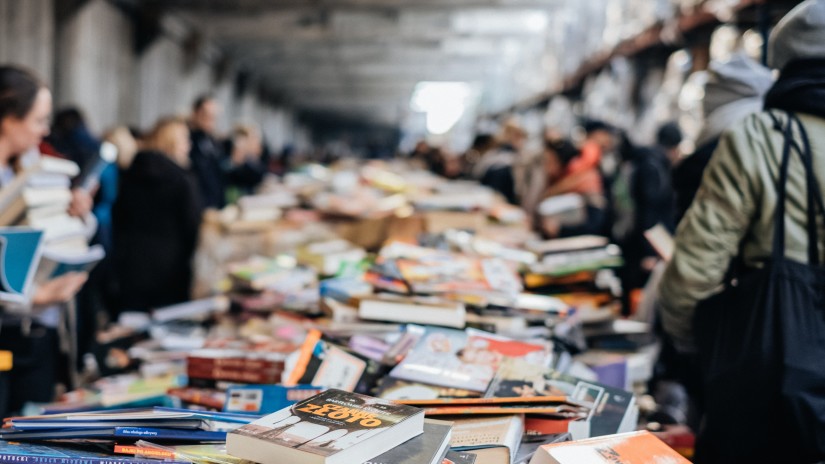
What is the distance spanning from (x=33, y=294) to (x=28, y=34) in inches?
262

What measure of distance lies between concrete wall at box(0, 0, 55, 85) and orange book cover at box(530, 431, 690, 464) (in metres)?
7.90

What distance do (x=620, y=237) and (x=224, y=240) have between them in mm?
3471

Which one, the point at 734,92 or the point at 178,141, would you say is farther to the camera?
the point at 178,141

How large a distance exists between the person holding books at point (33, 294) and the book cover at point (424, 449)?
5.81 feet

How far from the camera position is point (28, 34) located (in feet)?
26.5

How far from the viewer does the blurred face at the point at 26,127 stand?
2523 millimetres

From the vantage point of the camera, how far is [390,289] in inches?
90.2

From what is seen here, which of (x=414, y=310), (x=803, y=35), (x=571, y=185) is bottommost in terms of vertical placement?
(x=414, y=310)

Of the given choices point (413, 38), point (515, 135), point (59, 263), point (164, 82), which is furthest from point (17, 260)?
point (413, 38)

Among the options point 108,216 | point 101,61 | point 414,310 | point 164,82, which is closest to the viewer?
point 414,310

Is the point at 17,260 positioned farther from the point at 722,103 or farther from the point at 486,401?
the point at 722,103

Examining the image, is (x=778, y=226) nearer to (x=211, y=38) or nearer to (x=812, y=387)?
(x=812, y=387)

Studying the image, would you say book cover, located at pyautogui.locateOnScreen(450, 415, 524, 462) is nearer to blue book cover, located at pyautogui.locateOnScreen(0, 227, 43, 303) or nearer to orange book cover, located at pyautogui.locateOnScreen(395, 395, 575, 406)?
orange book cover, located at pyautogui.locateOnScreen(395, 395, 575, 406)

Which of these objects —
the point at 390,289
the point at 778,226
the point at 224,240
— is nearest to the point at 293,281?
the point at 390,289
